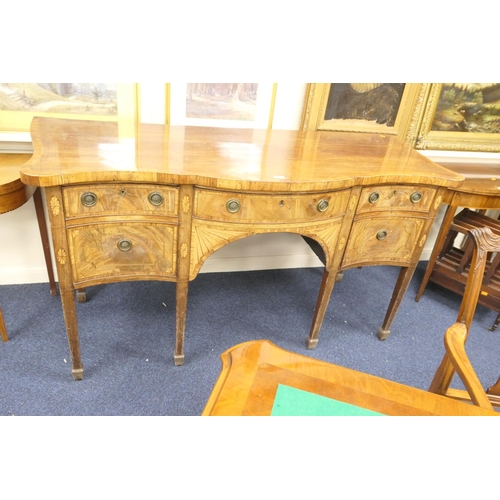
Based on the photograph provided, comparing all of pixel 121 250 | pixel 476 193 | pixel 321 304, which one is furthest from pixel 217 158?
pixel 476 193

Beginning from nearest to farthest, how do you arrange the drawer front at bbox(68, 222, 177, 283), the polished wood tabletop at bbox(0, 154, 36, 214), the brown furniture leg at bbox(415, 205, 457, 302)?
the drawer front at bbox(68, 222, 177, 283)
the polished wood tabletop at bbox(0, 154, 36, 214)
the brown furniture leg at bbox(415, 205, 457, 302)

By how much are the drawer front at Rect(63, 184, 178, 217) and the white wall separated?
0.78 metres

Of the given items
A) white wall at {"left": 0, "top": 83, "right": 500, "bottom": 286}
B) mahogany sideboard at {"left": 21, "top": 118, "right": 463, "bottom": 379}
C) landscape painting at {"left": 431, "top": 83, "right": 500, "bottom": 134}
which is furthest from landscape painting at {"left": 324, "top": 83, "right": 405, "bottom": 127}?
mahogany sideboard at {"left": 21, "top": 118, "right": 463, "bottom": 379}

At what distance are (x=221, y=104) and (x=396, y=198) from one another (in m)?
1.00

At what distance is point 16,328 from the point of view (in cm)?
203

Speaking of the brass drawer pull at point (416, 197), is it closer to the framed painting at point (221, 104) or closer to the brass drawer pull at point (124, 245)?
the framed painting at point (221, 104)

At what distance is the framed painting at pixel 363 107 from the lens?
220 centimetres

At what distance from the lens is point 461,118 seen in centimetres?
248

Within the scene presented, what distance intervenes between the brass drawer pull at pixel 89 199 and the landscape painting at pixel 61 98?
30.1 inches

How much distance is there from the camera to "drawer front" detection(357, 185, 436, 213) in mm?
1684

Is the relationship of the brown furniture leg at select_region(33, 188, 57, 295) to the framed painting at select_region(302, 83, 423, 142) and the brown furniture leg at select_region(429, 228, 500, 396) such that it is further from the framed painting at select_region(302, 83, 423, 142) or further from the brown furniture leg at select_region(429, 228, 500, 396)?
the brown furniture leg at select_region(429, 228, 500, 396)

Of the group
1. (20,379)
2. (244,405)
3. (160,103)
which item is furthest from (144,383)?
(160,103)

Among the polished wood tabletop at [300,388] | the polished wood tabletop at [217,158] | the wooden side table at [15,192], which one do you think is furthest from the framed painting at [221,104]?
the polished wood tabletop at [300,388]

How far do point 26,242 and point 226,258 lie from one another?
1.14 metres
